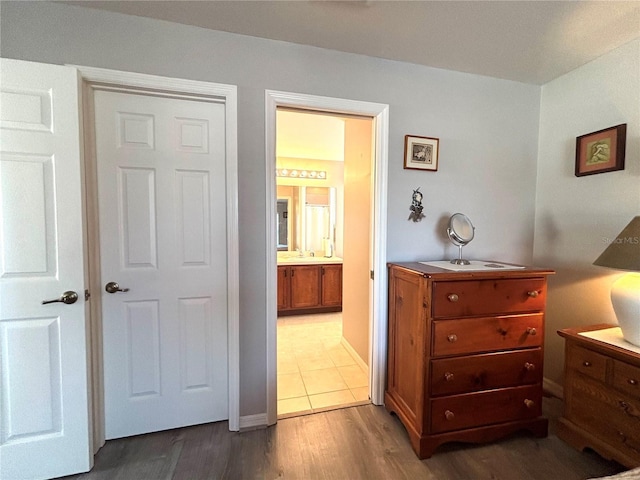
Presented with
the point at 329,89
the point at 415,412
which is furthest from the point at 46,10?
the point at 415,412

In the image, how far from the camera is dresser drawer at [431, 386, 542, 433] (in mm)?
1533

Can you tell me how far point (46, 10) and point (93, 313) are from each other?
5.31 feet

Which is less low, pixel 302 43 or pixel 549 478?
pixel 302 43

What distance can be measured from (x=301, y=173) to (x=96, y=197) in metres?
2.94

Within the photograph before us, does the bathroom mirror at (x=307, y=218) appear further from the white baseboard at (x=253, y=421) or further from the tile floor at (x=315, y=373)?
Answer: the white baseboard at (x=253, y=421)

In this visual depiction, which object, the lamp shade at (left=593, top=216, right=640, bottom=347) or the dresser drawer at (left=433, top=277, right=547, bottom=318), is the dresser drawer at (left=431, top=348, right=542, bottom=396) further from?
the lamp shade at (left=593, top=216, right=640, bottom=347)

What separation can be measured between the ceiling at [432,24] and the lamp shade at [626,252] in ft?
3.69

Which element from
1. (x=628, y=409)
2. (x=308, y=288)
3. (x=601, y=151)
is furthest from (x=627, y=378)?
(x=308, y=288)

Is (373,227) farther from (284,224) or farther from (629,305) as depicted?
(284,224)

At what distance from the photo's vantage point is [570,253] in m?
2.02

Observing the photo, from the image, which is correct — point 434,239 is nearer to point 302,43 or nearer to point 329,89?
point 329,89

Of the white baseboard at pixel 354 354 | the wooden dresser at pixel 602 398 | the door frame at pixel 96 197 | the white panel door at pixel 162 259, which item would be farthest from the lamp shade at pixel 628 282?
the white panel door at pixel 162 259

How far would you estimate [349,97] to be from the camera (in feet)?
6.02

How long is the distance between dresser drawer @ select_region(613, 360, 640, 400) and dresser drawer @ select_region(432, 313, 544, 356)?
1.06 ft
